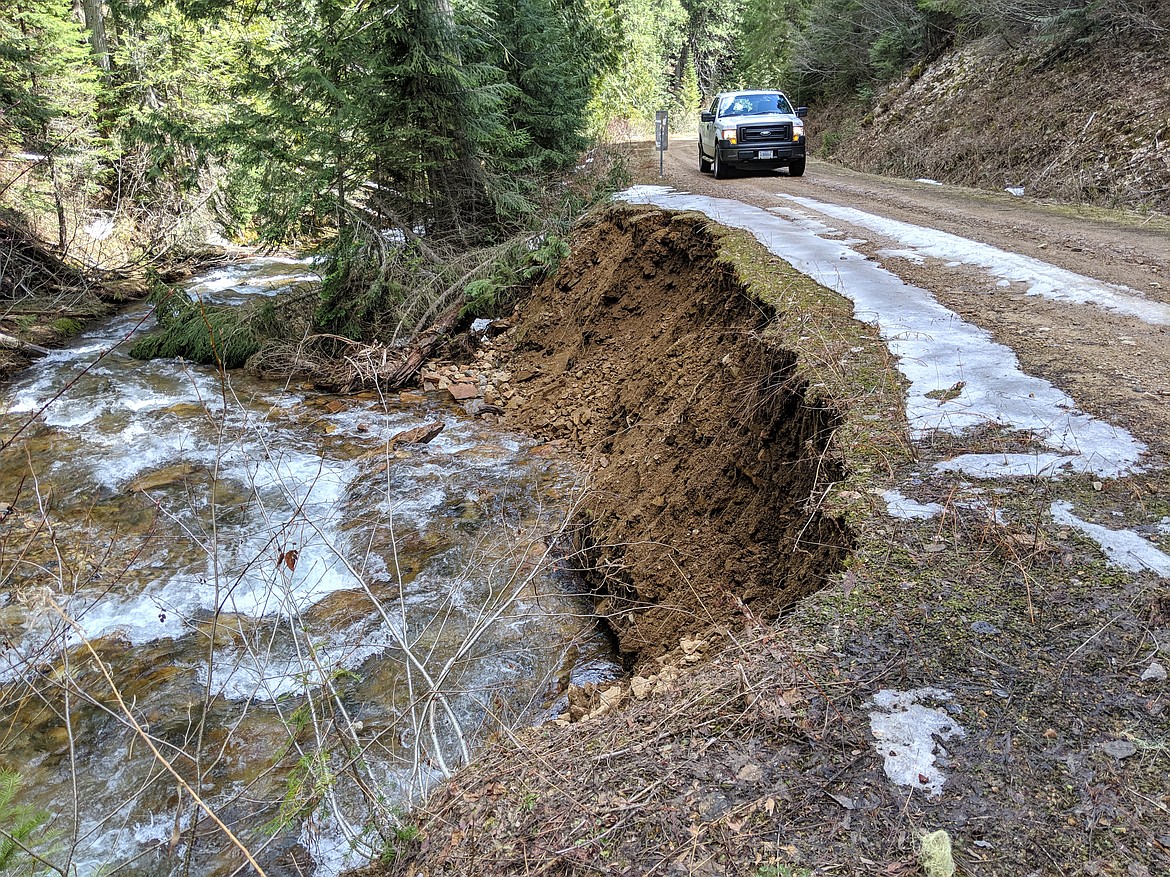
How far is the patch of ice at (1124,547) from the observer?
323 cm

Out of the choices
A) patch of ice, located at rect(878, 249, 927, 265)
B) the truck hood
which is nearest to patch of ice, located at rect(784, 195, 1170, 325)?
patch of ice, located at rect(878, 249, 927, 265)

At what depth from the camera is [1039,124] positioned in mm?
14891

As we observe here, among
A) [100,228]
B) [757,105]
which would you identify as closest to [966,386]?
[757,105]

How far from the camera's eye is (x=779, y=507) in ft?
17.0

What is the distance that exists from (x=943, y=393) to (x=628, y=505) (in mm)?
2856

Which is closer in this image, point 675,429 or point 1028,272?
point 675,429

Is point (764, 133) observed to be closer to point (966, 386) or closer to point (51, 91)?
point (966, 386)

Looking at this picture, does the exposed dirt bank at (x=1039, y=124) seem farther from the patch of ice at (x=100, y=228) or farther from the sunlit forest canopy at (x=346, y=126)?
the patch of ice at (x=100, y=228)

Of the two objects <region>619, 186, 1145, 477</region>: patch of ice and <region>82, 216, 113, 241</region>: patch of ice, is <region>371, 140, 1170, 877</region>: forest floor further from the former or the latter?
<region>82, 216, 113, 241</region>: patch of ice

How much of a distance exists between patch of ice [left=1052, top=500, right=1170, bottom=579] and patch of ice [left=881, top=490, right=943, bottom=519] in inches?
21.7

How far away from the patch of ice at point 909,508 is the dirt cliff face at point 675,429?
0.31m

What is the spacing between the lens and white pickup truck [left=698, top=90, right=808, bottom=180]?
16.5 meters

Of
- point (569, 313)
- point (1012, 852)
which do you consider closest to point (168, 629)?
point (1012, 852)

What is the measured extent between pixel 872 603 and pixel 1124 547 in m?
1.25
